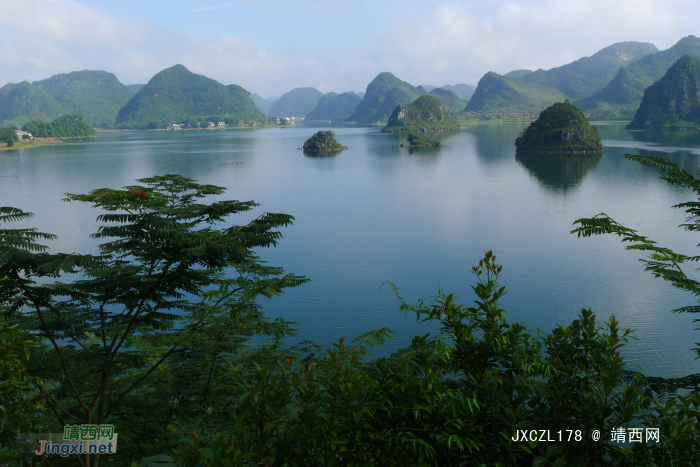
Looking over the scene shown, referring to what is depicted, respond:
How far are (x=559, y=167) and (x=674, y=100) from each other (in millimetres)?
129991

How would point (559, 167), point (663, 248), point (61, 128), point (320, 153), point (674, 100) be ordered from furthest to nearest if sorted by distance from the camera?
point (674, 100) < point (61, 128) < point (320, 153) < point (559, 167) < point (663, 248)

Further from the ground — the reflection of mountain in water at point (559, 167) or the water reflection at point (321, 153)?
the water reflection at point (321, 153)

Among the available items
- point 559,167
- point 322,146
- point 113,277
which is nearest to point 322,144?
point 322,146

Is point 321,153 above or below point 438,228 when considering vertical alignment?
above

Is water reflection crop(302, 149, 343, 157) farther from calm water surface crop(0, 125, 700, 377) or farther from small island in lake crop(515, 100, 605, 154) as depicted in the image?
small island in lake crop(515, 100, 605, 154)

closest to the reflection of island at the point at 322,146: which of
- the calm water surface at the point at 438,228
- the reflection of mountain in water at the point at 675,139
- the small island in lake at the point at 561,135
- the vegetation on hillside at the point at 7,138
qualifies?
the calm water surface at the point at 438,228

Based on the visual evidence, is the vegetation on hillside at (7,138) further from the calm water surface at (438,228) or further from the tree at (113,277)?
the tree at (113,277)

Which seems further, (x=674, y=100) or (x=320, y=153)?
(x=674, y=100)

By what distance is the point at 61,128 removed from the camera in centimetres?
16650

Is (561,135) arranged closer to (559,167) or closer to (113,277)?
(559,167)

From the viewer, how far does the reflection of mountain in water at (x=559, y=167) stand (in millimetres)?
64056

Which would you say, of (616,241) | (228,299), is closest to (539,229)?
(616,241)

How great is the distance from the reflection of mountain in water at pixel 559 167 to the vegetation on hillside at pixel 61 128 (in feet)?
512

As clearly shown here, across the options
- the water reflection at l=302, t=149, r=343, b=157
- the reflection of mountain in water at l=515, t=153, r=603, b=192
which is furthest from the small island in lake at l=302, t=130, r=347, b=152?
the reflection of mountain in water at l=515, t=153, r=603, b=192
